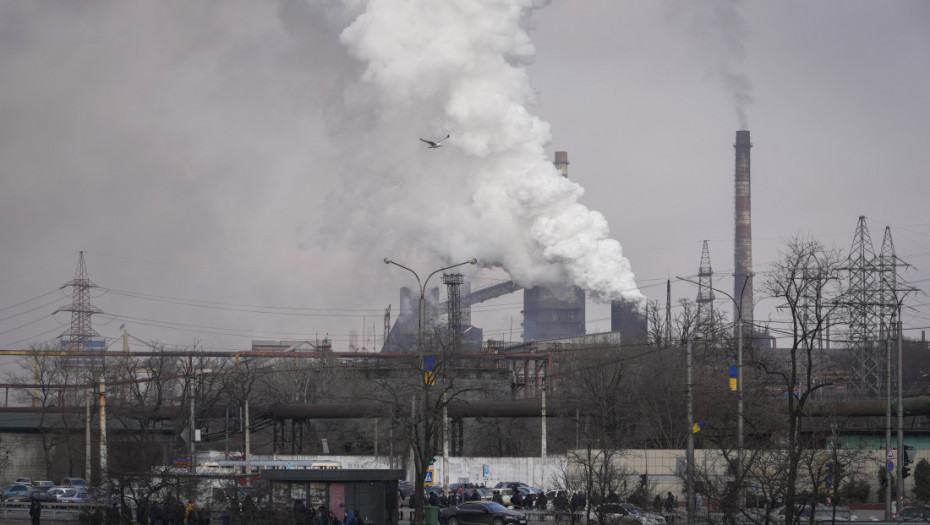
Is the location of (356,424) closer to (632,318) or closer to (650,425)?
(650,425)

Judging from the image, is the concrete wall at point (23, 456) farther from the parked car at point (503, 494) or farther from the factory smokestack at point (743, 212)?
the factory smokestack at point (743, 212)

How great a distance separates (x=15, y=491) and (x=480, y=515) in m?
28.6

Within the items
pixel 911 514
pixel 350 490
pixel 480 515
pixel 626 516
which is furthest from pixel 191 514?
pixel 911 514

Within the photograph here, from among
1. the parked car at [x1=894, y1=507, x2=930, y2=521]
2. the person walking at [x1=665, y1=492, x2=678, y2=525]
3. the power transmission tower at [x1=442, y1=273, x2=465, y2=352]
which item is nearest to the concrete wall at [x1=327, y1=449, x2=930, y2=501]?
the person walking at [x1=665, y1=492, x2=678, y2=525]

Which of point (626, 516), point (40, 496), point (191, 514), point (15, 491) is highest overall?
point (191, 514)

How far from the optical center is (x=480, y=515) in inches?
1603

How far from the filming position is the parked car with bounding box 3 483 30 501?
175ft

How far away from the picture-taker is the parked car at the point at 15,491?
53325 mm

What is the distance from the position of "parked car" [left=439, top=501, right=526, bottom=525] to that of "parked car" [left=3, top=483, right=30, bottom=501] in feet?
81.4

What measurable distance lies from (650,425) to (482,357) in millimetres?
28006

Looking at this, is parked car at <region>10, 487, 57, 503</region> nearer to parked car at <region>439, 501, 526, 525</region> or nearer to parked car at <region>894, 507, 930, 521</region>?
→ parked car at <region>439, 501, 526, 525</region>

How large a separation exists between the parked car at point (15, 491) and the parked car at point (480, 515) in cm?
2481

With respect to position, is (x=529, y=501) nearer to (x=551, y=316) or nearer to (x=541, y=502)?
(x=541, y=502)

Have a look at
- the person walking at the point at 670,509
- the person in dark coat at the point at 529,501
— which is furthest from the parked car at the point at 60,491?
the person walking at the point at 670,509
